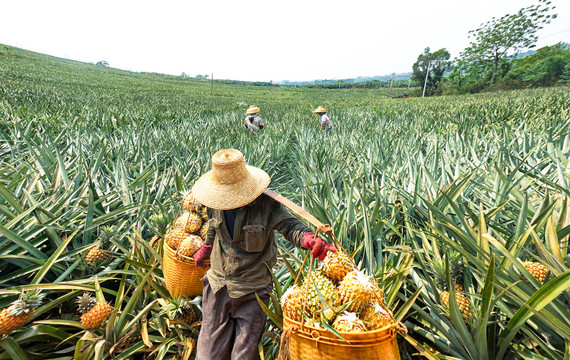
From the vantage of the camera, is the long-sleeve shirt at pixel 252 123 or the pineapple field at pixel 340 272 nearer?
the pineapple field at pixel 340 272

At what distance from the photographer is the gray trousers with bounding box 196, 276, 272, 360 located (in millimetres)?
1322

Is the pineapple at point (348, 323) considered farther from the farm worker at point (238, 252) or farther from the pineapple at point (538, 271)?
the pineapple at point (538, 271)

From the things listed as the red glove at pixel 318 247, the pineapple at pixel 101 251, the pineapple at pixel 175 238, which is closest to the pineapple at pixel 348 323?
the red glove at pixel 318 247

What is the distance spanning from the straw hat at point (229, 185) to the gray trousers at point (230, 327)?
0.47m

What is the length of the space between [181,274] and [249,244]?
52cm

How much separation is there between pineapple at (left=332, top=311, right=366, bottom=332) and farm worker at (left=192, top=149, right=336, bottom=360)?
0.40m

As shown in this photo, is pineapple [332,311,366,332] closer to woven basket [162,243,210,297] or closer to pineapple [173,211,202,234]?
woven basket [162,243,210,297]

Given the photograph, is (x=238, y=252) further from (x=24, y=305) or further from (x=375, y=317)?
(x=24, y=305)

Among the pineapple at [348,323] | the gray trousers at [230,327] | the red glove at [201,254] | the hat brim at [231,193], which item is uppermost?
the hat brim at [231,193]

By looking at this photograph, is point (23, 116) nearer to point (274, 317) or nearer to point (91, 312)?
point (91, 312)

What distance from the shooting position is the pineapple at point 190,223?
1683 millimetres

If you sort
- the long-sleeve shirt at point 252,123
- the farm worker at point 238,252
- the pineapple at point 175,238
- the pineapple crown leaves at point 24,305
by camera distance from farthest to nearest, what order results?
the long-sleeve shirt at point 252,123 → the pineapple at point 175,238 → the farm worker at point 238,252 → the pineapple crown leaves at point 24,305

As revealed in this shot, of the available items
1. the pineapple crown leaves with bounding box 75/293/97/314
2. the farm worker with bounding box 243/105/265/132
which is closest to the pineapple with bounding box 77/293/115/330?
the pineapple crown leaves with bounding box 75/293/97/314

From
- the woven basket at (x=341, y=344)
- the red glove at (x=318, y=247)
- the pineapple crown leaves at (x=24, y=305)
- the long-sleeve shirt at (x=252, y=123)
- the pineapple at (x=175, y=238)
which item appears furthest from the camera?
the long-sleeve shirt at (x=252, y=123)
